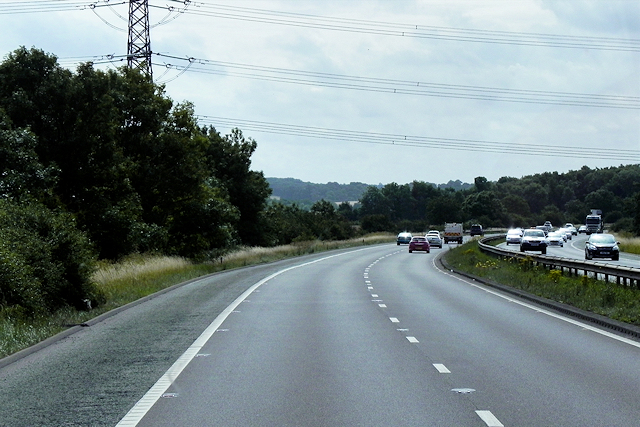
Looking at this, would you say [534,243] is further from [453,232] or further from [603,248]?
[453,232]

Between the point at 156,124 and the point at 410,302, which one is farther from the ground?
the point at 156,124

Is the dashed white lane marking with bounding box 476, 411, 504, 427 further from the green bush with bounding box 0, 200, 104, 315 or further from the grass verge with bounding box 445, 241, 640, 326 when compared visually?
the green bush with bounding box 0, 200, 104, 315

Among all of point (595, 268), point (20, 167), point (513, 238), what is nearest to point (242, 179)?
point (513, 238)

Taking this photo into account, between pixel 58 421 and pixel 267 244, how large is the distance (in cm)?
7086

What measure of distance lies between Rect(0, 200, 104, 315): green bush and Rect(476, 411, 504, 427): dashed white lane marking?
10090mm

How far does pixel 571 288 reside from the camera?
22344 mm

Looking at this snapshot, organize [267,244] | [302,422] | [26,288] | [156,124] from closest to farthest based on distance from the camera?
[302,422], [26,288], [156,124], [267,244]

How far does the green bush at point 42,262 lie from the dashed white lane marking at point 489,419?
397 inches

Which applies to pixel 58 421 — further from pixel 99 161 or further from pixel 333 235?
pixel 333 235

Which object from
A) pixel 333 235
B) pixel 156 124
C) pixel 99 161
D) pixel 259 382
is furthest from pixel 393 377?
pixel 333 235

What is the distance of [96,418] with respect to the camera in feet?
24.7

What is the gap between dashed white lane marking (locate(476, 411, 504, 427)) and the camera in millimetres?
7211

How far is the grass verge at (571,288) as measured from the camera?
1700 centimetres

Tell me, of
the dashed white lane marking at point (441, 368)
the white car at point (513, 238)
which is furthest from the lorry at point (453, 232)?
the dashed white lane marking at point (441, 368)
